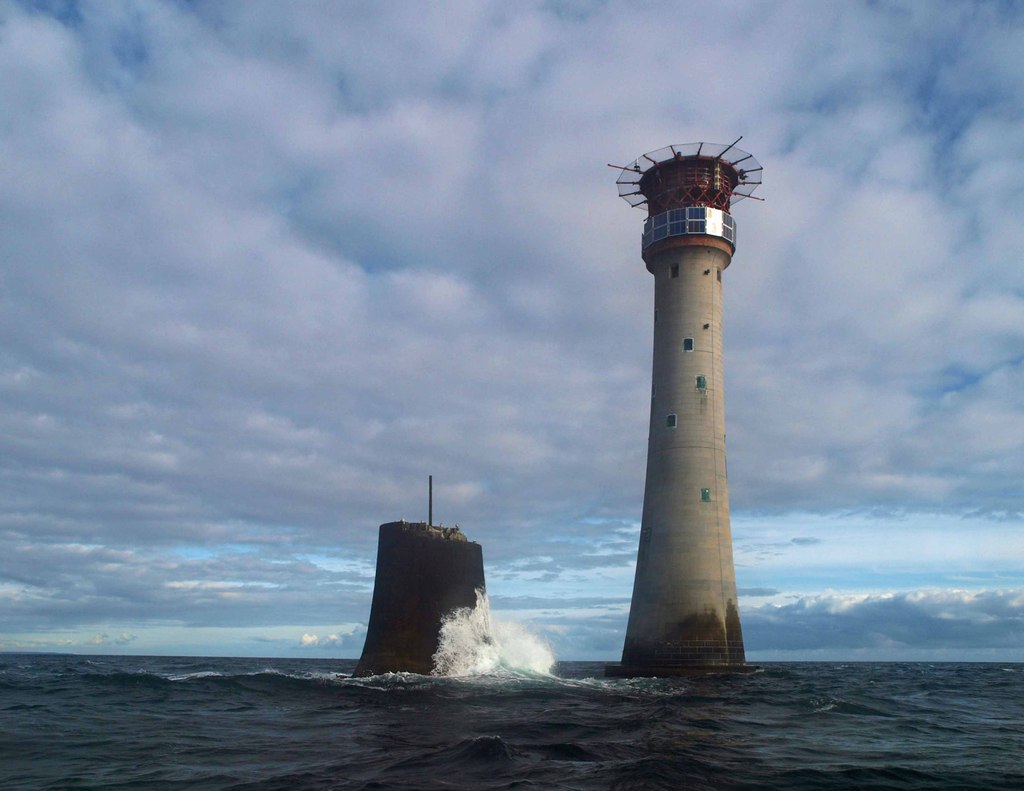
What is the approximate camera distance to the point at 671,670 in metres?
50.4

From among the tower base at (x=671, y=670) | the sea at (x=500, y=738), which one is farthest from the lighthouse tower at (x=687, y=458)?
the sea at (x=500, y=738)

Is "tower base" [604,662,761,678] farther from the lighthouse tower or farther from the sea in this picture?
the sea

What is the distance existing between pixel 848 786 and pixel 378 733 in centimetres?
1315

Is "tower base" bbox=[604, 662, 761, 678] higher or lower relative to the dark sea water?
higher

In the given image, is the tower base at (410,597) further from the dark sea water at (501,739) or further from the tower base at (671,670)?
the tower base at (671,670)

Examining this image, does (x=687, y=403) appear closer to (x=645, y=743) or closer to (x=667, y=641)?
(x=667, y=641)

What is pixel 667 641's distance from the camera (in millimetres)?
51281

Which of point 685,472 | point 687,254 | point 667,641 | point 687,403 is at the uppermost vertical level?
point 687,254

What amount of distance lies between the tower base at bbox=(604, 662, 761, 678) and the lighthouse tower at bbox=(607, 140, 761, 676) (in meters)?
0.08

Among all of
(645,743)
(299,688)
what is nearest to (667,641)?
(299,688)

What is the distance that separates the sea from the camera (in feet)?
54.6

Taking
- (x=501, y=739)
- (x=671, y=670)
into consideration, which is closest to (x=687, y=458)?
(x=671, y=670)

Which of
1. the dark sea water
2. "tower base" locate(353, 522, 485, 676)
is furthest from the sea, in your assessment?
"tower base" locate(353, 522, 485, 676)

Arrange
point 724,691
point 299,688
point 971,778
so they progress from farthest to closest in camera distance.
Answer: point 299,688, point 724,691, point 971,778
